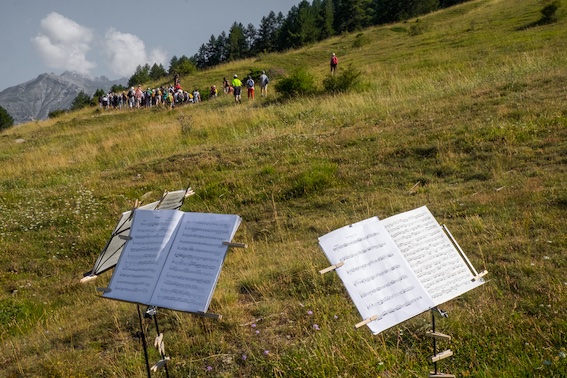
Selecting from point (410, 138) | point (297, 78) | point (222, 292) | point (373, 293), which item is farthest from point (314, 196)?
point (297, 78)

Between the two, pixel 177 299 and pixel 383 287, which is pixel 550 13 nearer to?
pixel 383 287

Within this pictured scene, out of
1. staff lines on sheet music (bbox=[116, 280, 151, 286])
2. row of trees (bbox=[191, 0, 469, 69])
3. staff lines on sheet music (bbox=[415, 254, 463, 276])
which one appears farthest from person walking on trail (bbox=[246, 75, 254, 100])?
row of trees (bbox=[191, 0, 469, 69])

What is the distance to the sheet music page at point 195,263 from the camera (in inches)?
134

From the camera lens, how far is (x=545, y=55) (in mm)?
18938

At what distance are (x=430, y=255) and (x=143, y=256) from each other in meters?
2.05

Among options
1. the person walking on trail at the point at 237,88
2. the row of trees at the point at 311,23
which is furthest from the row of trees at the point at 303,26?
the person walking on trail at the point at 237,88

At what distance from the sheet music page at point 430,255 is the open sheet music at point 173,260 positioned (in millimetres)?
1115

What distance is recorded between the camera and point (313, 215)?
8531 mm

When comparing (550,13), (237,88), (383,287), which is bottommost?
(550,13)

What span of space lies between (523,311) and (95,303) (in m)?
4.96

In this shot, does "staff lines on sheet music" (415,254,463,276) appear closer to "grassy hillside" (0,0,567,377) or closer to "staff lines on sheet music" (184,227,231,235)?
"grassy hillside" (0,0,567,377)

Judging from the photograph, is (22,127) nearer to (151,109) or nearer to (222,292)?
(151,109)

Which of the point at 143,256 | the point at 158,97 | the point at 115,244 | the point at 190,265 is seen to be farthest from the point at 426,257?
the point at 158,97

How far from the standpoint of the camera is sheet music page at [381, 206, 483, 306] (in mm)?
3391
